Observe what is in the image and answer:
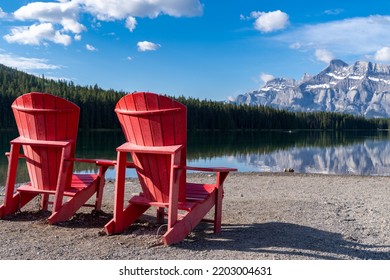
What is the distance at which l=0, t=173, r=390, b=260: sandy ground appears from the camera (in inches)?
193

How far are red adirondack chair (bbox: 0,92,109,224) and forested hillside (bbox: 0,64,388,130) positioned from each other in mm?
80398

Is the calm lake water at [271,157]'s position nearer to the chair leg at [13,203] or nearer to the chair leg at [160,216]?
the chair leg at [13,203]

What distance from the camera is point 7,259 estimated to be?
459 cm

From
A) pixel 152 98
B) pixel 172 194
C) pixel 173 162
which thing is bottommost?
pixel 172 194

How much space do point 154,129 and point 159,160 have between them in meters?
0.42

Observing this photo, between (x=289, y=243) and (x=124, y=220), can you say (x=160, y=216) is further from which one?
(x=289, y=243)

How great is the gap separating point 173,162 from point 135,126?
73 cm

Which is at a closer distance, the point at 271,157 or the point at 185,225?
the point at 185,225

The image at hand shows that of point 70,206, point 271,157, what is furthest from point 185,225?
point 271,157

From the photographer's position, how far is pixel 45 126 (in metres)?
6.28

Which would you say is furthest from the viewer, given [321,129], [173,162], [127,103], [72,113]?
[321,129]

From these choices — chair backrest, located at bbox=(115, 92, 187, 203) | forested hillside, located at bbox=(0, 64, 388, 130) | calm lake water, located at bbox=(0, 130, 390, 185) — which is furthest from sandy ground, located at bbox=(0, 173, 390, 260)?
forested hillside, located at bbox=(0, 64, 388, 130)
